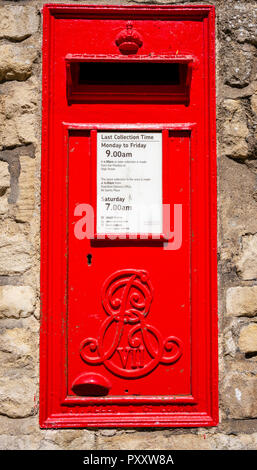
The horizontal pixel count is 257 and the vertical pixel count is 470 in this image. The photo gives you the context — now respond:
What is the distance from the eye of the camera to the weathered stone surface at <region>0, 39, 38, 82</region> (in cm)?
194

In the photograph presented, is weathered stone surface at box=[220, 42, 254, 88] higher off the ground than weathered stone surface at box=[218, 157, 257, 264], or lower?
higher

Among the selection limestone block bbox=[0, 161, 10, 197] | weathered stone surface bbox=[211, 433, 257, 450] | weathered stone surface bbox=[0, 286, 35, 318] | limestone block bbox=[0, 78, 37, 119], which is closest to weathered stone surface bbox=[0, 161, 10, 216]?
limestone block bbox=[0, 161, 10, 197]

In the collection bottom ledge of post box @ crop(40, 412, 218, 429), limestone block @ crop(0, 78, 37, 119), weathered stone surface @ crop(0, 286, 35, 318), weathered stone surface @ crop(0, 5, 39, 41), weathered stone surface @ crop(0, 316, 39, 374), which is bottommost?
bottom ledge of post box @ crop(40, 412, 218, 429)

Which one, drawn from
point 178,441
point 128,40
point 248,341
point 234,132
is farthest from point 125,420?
point 128,40

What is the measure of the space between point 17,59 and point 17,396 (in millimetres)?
1481

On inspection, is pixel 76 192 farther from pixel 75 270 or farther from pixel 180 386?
pixel 180 386

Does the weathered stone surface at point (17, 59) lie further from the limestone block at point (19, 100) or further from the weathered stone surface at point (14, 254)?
the weathered stone surface at point (14, 254)

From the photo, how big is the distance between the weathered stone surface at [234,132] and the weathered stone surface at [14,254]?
99 centimetres

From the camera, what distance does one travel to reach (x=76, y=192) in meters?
1.91

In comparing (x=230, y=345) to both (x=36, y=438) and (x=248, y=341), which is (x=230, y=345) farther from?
(x=36, y=438)

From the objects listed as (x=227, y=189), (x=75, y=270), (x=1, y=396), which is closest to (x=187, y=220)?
(x=227, y=189)

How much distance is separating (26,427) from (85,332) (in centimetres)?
48

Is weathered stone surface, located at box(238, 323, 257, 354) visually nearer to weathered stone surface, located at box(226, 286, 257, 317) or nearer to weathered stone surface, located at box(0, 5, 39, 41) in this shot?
weathered stone surface, located at box(226, 286, 257, 317)

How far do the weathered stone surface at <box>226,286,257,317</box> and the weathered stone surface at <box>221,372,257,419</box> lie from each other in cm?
27
